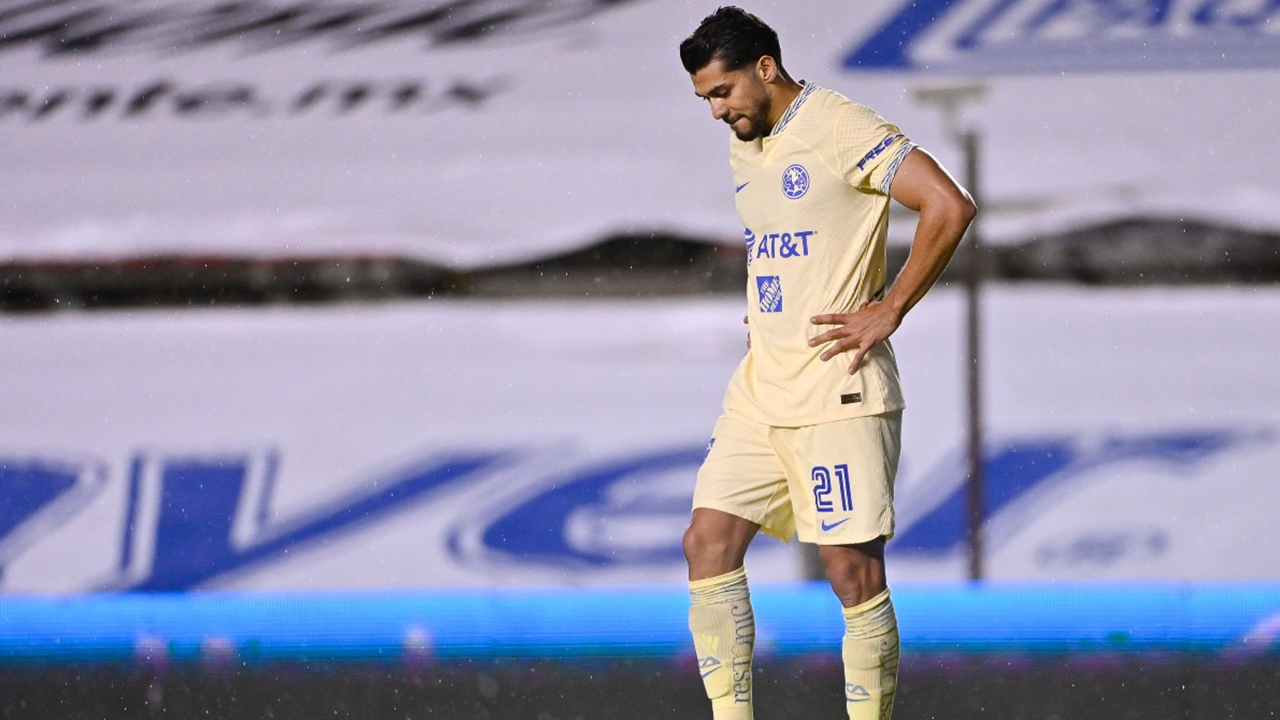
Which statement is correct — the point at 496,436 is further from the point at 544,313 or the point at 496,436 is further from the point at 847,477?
the point at 847,477

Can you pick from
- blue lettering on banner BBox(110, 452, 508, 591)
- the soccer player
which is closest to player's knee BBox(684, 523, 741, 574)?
the soccer player

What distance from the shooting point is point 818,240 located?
6.67 ft

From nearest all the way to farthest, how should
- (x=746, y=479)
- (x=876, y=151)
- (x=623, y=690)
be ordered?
1. (x=876, y=151)
2. (x=746, y=479)
3. (x=623, y=690)

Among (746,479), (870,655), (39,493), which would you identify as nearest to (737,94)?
(746,479)

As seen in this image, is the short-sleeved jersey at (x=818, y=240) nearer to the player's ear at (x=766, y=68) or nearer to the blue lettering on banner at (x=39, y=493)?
the player's ear at (x=766, y=68)

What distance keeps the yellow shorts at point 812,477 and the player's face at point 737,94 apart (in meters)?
0.42

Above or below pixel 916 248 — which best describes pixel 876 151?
above

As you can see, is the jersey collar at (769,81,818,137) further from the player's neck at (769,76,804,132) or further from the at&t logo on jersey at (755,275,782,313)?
the at&t logo on jersey at (755,275,782,313)

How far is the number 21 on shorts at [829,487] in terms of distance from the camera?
6.64 ft

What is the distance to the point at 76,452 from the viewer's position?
3.73m

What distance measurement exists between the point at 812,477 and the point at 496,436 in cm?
177

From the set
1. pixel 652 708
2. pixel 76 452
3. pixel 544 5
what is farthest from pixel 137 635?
pixel 544 5

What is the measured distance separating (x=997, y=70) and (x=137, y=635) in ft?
8.06

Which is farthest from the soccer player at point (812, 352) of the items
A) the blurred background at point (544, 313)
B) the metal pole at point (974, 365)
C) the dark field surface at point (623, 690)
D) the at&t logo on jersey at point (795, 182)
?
the metal pole at point (974, 365)
